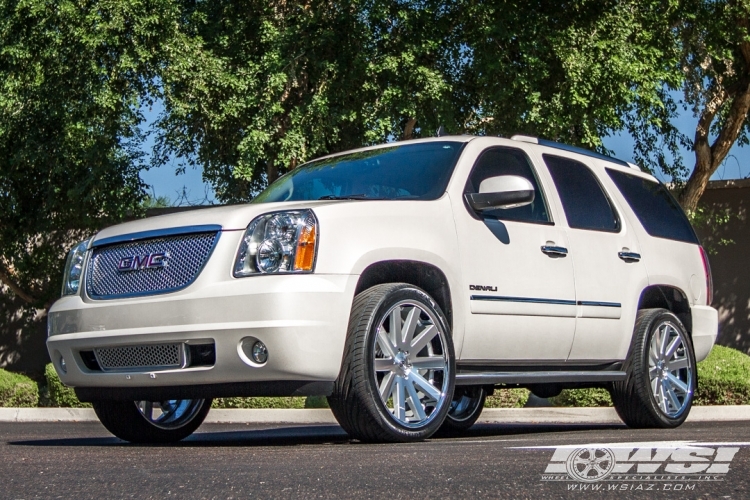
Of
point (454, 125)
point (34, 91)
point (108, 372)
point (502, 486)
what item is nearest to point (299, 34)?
point (454, 125)

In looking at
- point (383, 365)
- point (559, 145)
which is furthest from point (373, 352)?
point (559, 145)

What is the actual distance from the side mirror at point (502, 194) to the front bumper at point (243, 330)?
126cm

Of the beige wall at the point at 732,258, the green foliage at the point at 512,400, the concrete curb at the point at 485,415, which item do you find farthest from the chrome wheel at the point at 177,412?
the beige wall at the point at 732,258

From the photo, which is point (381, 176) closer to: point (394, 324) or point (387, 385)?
point (394, 324)

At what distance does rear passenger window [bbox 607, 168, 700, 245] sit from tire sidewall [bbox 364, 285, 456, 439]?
2.80 metres

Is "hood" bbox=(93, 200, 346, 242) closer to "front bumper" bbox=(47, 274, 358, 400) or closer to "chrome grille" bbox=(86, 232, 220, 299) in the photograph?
"chrome grille" bbox=(86, 232, 220, 299)

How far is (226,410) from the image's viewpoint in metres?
12.7

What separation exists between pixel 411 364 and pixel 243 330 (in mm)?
1054

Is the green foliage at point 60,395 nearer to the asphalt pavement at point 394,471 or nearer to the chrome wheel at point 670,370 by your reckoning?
the chrome wheel at point 670,370

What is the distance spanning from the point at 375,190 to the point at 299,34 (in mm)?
9645

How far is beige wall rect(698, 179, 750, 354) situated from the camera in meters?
20.4

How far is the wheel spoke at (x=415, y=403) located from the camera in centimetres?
644

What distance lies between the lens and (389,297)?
6344 millimetres

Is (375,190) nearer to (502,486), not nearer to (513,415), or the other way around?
(502,486)
